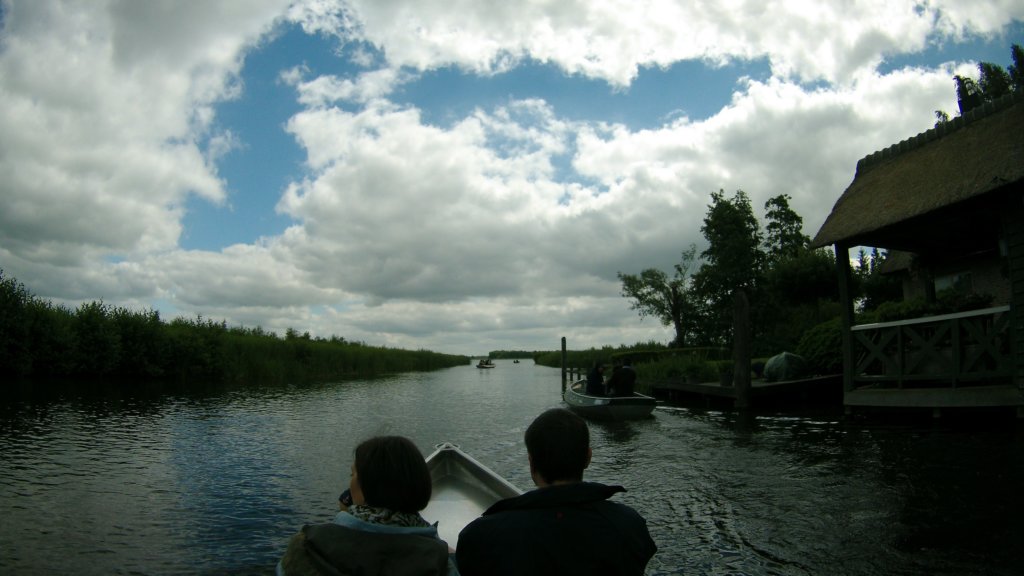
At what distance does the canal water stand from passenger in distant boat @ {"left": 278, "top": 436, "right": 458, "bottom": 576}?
1.10ft

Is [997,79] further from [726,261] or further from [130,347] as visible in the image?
[130,347]

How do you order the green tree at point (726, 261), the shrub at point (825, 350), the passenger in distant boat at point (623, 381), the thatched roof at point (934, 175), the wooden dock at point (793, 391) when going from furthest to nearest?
the green tree at point (726, 261), the shrub at point (825, 350), the passenger in distant boat at point (623, 381), the wooden dock at point (793, 391), the thatched roof at point (934, 175)

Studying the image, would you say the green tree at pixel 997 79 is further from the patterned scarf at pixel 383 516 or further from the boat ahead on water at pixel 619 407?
the patterned scarf at pixel 383 516

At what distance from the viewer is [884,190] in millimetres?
13938

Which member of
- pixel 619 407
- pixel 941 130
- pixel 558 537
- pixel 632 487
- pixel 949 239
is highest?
pixel 941 130

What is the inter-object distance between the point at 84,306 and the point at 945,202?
2780cm

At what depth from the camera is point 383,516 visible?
2.50m

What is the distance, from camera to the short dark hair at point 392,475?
8.30 feet

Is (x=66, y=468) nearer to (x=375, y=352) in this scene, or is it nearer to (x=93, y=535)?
(x=93, y=535)

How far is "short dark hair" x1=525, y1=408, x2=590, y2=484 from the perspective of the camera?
8.77 feet

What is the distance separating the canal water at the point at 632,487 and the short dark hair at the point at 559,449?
2.41ft

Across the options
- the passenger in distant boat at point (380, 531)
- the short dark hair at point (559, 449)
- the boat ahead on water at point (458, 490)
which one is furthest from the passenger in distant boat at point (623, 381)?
the passenger in distant boat at point (380, 531)

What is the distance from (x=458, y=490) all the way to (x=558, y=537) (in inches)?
157

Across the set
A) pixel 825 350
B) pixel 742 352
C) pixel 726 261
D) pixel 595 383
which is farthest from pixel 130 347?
pixel 726 261
